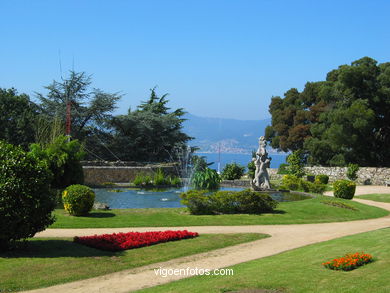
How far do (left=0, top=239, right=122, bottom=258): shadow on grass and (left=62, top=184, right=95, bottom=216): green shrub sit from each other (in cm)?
463

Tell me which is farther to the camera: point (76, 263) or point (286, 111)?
point (286, 111)

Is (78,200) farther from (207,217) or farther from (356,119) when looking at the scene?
(356,119)

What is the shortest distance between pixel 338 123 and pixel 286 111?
50.4ft

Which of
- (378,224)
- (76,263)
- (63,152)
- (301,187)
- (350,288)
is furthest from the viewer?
(301,187)

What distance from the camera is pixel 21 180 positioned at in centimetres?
1080

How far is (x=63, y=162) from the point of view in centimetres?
2458

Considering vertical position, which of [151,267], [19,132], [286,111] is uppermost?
[286,111]

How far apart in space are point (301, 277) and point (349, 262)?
1366 mm

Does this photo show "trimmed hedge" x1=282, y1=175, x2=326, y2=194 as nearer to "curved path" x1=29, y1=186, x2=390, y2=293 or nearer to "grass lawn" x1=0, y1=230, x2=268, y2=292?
"curved path" x1=29, y1=186, x2=390, y2=293

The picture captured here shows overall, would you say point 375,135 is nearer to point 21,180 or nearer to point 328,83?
point 328,83

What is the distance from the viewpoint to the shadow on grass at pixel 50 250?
11078 millimetres

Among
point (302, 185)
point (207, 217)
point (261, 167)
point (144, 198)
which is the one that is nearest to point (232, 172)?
point (302, 185)

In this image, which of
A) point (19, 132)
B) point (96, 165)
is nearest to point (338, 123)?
point (96, 165)

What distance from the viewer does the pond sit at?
22.5 meters
